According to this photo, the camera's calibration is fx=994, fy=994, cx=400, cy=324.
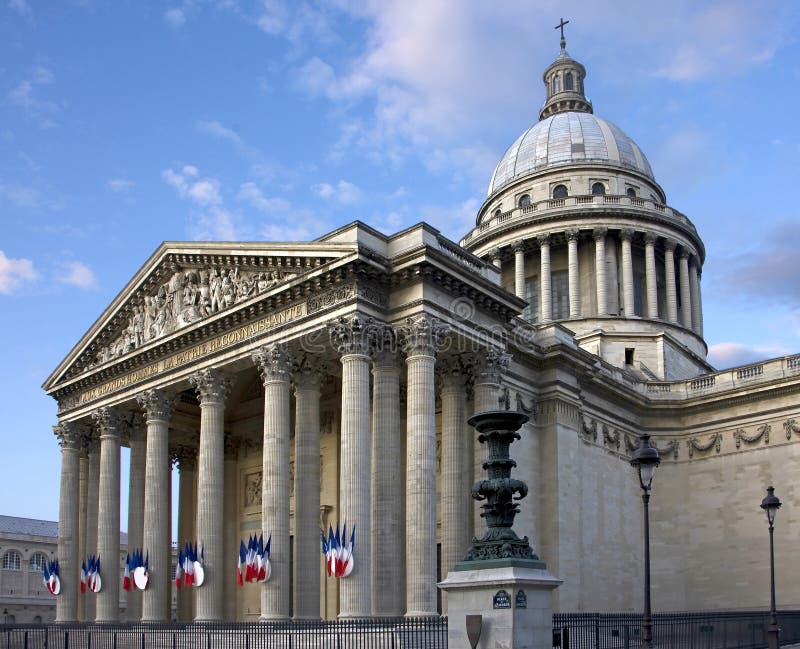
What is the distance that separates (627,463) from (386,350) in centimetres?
2133

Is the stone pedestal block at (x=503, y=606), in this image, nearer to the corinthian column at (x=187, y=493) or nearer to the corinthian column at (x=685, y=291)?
the corinthian column at (x=187, y=493)

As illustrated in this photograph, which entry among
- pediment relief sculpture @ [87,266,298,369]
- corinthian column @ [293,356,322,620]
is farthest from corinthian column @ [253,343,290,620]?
pediment relief sculpture @ [87,266,298,369]

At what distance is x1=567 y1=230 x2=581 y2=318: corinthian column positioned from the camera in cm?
6156

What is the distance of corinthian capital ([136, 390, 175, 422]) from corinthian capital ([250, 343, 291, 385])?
25.3 ft

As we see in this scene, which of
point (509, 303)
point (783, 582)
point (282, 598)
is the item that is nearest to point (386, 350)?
point (509, 303)

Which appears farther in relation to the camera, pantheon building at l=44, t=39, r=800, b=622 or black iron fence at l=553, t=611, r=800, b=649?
pantheon building at l=44, t=39, r=800, b=622

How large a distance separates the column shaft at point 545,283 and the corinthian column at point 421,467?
90.2 ft

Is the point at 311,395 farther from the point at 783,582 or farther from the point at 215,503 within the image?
the point at 783,582

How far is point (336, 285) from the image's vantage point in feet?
117

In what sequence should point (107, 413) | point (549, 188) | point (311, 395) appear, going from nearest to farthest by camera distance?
point (311, 395), point (107, 413), point (549, 188)

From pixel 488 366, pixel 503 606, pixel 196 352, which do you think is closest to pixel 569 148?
pixel 488 366

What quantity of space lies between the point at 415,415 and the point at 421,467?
1.83m

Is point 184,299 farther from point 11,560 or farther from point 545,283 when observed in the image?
point 11,560

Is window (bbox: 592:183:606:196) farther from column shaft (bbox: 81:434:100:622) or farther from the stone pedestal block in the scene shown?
the stone pedestal block
